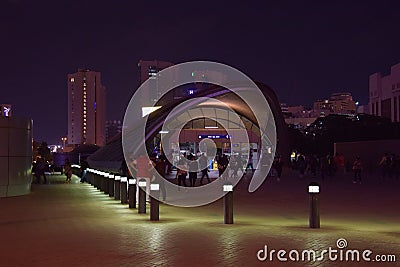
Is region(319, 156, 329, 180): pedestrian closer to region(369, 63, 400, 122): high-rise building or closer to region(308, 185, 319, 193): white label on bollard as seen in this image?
region(308, 185, 319, 193): white label on bollard

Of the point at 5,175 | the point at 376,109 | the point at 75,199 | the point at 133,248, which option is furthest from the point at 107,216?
the point at 376,109

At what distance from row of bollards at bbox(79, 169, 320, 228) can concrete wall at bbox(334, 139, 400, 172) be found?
920 inches

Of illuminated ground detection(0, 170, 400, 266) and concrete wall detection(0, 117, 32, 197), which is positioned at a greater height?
concrete wall detection(0, 117, 32, 197)

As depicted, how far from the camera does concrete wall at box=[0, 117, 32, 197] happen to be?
20156mm

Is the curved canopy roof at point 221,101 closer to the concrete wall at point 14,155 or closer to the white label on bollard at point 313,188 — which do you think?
the concrete wall at point 14,155

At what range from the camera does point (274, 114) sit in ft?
165

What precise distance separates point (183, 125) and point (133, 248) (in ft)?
189

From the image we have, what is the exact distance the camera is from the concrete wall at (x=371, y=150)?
39500 mm

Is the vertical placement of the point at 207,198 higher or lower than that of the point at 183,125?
lower

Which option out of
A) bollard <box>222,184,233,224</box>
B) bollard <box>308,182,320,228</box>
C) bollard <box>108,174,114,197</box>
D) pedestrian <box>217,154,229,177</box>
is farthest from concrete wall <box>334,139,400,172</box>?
bollard <box>308,182,320,228</box>

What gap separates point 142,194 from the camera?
45.5 ft

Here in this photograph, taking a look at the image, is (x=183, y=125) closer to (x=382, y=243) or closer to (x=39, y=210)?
Answer: (x=39, y=210)

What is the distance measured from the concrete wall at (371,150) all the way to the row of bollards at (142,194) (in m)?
23.4

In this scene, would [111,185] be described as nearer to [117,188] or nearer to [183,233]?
[117,188]
